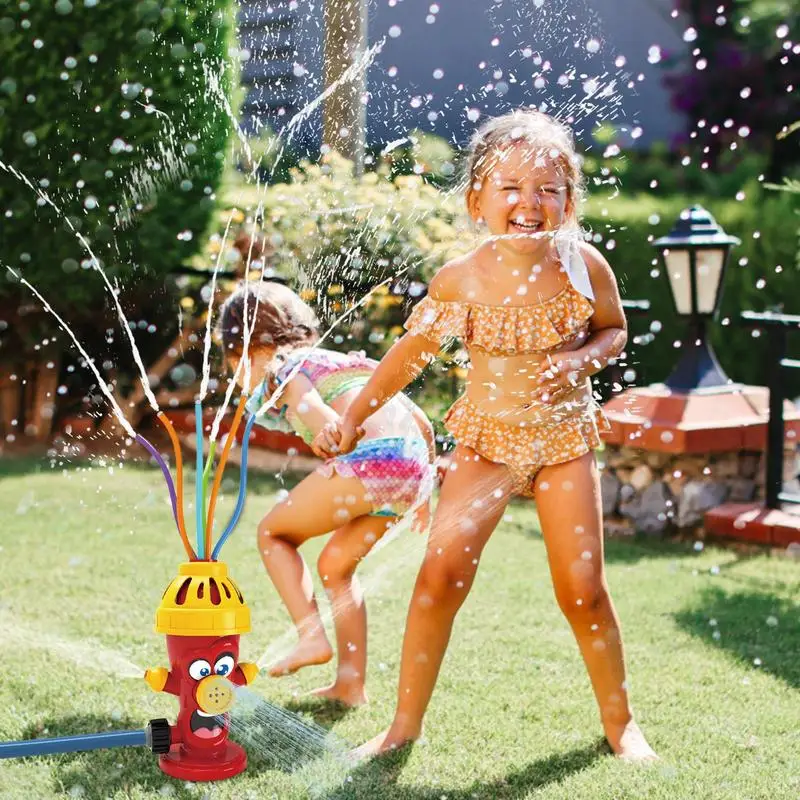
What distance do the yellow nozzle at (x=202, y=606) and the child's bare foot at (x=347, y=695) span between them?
755 mm

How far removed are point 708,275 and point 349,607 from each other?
2576 mm

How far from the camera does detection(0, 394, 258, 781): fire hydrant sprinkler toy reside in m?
2.28

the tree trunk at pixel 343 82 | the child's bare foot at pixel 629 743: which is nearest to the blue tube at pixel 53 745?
the child's bare foot at pixel 629 743

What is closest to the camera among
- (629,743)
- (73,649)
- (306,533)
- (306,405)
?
(629,743)

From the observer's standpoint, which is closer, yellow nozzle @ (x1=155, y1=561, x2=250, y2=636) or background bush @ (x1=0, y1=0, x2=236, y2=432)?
yellow nozzle @ (x1=155, y1=561, x2=250, y2=636)

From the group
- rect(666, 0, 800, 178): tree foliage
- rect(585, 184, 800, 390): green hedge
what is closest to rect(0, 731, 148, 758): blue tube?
rect(585, 184, 800, 390): green hedge

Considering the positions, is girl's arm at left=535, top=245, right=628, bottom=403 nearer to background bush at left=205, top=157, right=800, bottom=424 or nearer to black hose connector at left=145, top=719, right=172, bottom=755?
background bush at left=205, top=157, right=800, bottom=424

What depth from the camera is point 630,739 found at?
2662mm

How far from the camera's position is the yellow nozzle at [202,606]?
2279mm

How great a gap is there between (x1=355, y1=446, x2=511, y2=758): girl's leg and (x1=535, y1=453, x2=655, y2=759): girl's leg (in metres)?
0.11

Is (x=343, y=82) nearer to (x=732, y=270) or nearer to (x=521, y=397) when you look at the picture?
(x=521, y=397)

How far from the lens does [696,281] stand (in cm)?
503

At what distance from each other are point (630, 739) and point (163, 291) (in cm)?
471

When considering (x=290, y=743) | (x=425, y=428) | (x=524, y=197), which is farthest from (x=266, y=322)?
(x=290, y=743)
